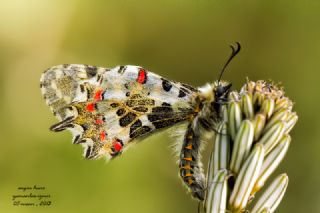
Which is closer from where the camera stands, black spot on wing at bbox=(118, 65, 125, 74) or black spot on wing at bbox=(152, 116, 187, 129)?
black spot on wing at bbox=(152, 116, 187, 129)

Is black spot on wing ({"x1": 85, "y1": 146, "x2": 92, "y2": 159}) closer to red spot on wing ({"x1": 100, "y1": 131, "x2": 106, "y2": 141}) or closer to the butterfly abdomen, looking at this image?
red spot on wing ({"x1": 100, "y1": 131, "x2": 106, "y2": 141})

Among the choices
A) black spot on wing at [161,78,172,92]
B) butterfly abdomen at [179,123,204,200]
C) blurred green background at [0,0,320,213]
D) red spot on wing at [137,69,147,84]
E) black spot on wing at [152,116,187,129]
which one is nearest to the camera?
butterfly abdomen at [179,123,204,200]

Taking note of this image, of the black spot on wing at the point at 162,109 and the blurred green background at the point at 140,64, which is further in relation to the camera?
the blurred green background at the point at 140,64

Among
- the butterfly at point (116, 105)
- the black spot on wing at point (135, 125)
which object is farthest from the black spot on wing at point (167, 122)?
the black spot on wing at point (135, 125)

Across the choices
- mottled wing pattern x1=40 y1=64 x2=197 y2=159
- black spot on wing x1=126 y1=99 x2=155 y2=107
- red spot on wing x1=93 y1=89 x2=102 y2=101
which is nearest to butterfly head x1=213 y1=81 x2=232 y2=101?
mottled wing pattern x1=40 y1=64 x2=197 y2=159

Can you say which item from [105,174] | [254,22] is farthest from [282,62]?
[105,174]

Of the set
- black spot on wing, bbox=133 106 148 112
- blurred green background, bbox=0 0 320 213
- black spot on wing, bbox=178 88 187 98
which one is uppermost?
blurred green background, bbox=0 0 320 213

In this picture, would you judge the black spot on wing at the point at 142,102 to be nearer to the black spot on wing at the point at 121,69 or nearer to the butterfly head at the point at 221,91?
the black spot on wing at the point at 121,69
